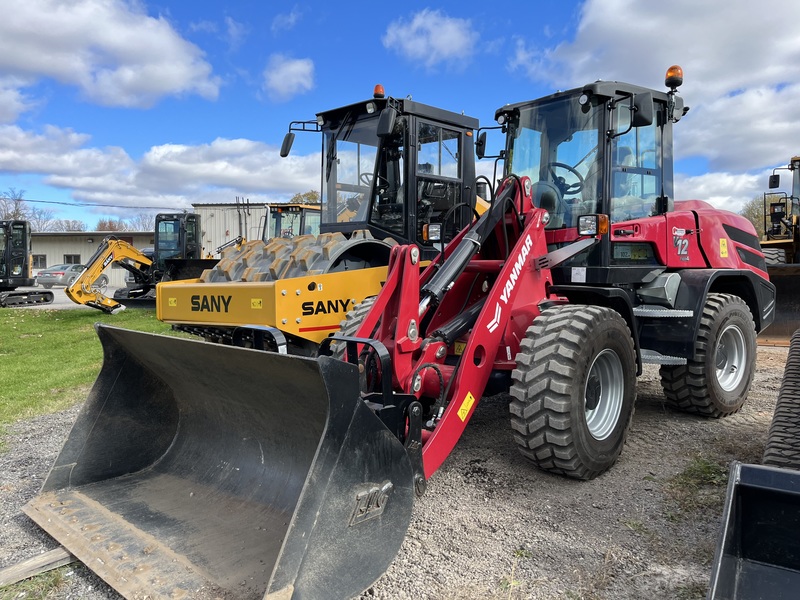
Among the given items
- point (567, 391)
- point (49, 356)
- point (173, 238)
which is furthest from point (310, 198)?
point (567, 391)

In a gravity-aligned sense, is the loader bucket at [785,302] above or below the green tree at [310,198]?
below

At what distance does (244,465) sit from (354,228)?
371 cm

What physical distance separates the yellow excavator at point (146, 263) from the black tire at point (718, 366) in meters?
10.0

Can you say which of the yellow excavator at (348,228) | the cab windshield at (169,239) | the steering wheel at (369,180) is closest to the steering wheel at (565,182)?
the yellow excavator at (348,228)

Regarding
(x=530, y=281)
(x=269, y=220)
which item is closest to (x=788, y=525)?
(x=530, y=281)

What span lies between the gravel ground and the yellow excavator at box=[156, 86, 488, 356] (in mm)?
1813

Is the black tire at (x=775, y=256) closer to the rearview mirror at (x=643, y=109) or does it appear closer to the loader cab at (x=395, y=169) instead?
the loader cab at (x=395, y=169)

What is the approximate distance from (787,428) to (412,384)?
1896mm

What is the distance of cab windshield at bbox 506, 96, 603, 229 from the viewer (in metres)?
4.84

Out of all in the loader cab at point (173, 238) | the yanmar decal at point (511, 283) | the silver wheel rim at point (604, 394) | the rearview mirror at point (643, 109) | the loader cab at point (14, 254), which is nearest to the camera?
the yanmar decal at point (511, 283)

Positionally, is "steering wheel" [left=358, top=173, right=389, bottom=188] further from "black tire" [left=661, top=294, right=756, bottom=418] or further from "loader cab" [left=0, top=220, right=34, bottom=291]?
"loader cab" [left=0, top=220, right=34, bottom=291]

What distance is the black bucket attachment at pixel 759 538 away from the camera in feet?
6.57

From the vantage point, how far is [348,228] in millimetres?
6746

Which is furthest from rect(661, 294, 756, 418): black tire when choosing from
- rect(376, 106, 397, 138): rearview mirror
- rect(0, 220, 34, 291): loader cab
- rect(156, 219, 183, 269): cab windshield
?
rect(0, 220, 34, 291): loader cab
